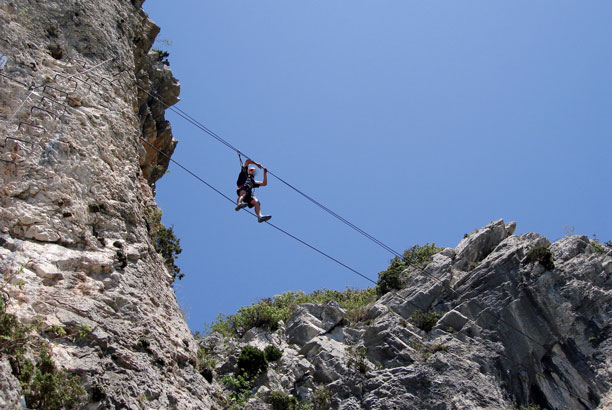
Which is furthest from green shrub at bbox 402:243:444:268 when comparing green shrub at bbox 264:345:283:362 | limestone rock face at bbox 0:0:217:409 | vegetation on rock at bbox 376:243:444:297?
limestone rock face at bbox 0:0:217:409

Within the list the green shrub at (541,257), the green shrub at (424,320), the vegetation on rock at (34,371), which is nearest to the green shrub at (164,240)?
Answer: the vegetation on rock at (34,371)

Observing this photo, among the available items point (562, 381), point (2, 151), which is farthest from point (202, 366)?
point (562, 381)

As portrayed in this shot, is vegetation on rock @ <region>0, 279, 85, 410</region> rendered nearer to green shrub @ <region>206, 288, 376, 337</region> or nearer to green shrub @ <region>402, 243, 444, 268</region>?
green shrub @ <region>206, 288, 376, 337</region>

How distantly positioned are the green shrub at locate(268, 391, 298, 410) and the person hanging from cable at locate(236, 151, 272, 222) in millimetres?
6064

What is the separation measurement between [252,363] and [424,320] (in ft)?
25.9

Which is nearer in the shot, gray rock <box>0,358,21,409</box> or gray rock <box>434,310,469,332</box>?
gray rock <box>0,358,21,409</box>

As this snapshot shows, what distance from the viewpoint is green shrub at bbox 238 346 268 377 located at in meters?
17.9

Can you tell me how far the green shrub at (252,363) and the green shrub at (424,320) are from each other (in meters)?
7.16

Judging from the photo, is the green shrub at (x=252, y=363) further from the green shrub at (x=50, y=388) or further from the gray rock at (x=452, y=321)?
the green shrub at (x=50, y=388)

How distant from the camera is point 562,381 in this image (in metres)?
20.5

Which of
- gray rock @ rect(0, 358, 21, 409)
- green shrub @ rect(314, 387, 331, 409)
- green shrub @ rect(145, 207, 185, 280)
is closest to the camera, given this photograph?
gray rock @ rect(0, 358, 21, 409)

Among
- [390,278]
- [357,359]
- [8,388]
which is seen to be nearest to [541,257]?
[390,278]

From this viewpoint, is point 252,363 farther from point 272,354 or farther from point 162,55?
point 162,55

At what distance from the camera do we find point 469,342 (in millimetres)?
20844
